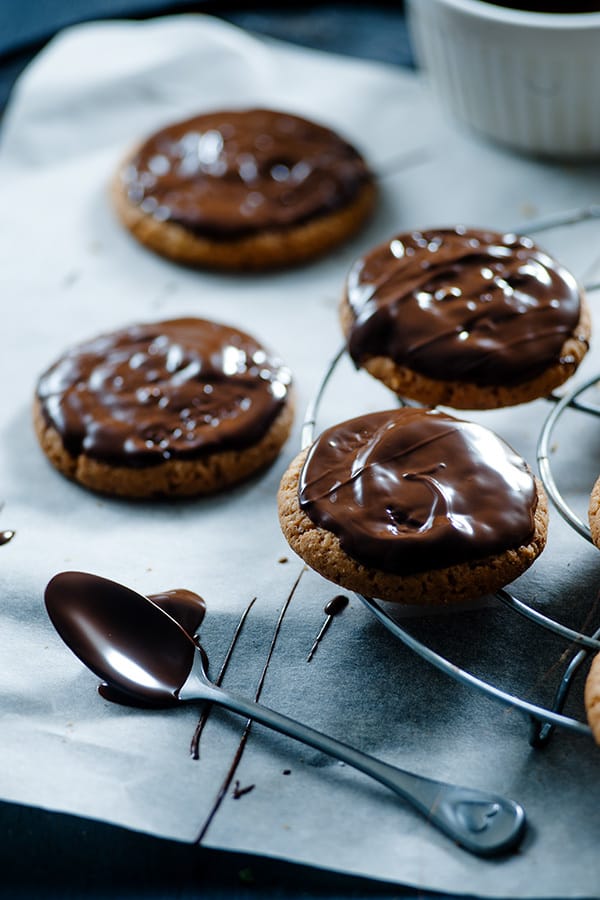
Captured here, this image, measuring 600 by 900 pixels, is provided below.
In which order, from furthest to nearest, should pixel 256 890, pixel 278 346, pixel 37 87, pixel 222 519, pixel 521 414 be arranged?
pixel 37 87, pixel 278 346, pixel 521 414, pixel 222 519, pixel 256 890

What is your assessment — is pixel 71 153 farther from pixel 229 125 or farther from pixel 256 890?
pixel 256 890

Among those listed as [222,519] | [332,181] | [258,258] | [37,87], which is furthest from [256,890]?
[37,87]

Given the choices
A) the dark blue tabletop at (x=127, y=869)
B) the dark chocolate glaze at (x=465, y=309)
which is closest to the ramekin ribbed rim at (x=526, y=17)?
the dark chocolate glaze at (x=465, y=309)

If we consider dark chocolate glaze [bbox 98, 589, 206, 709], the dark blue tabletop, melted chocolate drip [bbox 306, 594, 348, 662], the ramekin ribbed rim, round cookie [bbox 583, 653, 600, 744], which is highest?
the ramekin ribbed rim

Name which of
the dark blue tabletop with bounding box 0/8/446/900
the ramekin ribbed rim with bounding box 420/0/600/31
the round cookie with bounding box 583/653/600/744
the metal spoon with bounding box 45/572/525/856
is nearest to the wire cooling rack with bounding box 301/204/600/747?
the round cookie with bounding box 583/653/600/744

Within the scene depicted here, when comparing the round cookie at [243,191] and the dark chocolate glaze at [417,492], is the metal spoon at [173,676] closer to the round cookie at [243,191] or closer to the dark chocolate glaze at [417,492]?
the dark chocolate glaze at [417,492]

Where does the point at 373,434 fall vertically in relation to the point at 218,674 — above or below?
above

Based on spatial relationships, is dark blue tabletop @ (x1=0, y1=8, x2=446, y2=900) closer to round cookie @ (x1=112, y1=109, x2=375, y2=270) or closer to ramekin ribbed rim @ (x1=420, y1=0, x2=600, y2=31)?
round cookie @ (x1=112, y1=109, x2=375, y2=270)
